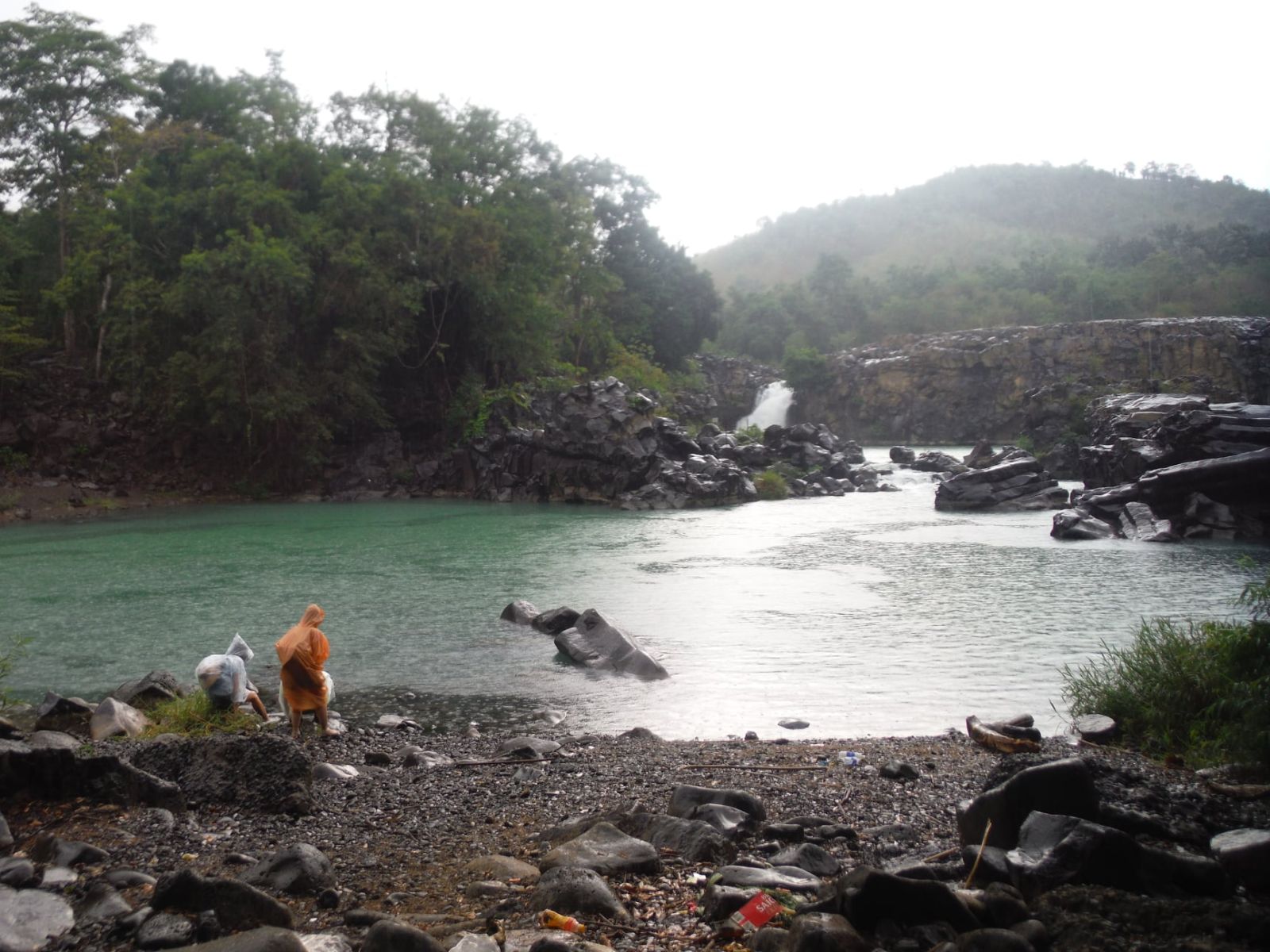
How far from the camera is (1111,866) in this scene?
399 cm

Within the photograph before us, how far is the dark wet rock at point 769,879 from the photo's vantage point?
4.28 metres

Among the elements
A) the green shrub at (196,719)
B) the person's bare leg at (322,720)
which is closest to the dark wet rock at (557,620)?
the person's bare leg at (322,720)

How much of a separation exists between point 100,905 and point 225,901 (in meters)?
0.74

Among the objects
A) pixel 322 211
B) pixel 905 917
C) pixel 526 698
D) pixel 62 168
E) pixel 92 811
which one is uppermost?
pixel 62 168

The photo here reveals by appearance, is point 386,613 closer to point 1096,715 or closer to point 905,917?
point 1096,715

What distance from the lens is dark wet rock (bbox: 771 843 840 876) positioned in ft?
15.3

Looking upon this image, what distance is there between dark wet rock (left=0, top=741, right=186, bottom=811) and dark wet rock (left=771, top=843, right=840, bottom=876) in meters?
3.93

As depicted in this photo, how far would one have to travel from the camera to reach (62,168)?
4078cm

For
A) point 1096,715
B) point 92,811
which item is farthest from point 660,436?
point 92,811

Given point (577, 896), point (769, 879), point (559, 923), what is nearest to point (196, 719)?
point (577, 896)

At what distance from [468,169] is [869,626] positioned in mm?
37797

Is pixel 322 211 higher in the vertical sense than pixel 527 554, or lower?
higher

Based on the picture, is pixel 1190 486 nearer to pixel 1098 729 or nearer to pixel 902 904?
pixel 1098 729

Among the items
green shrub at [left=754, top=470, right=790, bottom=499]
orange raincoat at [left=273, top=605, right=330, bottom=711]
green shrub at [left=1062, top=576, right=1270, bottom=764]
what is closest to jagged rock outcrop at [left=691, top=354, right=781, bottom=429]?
green shrub at [left=754, top=470, right=790, bottom=499]
